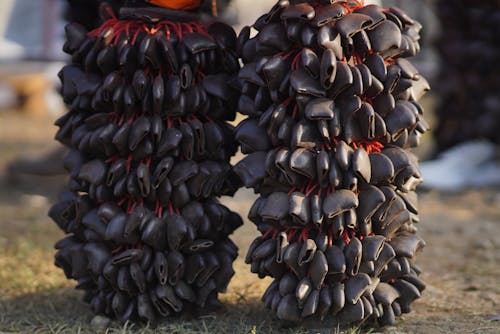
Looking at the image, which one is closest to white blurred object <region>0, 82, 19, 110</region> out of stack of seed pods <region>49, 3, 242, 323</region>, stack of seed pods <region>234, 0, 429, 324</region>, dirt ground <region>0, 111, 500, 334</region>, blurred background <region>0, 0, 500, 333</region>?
blurred background <region>0, 0, 500, 333</region>

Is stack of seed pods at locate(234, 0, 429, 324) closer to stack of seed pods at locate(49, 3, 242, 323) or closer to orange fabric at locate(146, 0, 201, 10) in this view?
stack of seed pods at locate(49, 3, 242, 323)

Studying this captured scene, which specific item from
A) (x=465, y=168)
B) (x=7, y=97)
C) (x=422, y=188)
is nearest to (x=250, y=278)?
(x=422, y=188)

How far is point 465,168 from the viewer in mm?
7223

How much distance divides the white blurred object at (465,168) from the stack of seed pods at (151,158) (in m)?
3.95

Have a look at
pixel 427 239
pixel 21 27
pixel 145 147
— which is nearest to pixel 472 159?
pixel 427 239

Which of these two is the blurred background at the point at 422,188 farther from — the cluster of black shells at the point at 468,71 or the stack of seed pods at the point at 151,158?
the stack of seed pods at the point at 151,158

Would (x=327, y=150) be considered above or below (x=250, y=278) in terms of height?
above

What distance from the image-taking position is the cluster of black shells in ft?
23.0

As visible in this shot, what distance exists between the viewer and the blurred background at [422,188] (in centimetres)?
371

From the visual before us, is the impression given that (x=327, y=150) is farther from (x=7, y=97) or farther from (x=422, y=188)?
(x=7, y=97)

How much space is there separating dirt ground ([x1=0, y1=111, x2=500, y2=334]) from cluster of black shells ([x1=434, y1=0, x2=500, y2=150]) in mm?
755

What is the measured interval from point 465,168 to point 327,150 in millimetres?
4426

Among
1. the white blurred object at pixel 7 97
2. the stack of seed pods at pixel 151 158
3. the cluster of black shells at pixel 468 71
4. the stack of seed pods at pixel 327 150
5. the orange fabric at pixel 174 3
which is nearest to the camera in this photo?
the stack of seed pods at pixel 327 150

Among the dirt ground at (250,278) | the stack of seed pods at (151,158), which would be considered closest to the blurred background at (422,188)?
the dirt ground at (250,278)
